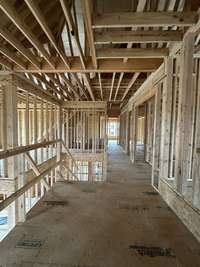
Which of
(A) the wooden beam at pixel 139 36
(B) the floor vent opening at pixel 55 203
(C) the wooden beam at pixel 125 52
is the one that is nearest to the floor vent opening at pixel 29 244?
(B) the floor vent opening at pixel 55 203

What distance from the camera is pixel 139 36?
2662 millimetres

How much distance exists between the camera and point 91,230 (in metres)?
2.37

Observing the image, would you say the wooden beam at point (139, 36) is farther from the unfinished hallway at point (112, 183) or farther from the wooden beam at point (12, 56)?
the wooden beam at point (12, 56)

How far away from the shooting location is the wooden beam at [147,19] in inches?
86.8

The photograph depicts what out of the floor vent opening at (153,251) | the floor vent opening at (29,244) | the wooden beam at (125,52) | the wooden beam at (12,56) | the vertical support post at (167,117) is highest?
the wooden beam at (125,52)

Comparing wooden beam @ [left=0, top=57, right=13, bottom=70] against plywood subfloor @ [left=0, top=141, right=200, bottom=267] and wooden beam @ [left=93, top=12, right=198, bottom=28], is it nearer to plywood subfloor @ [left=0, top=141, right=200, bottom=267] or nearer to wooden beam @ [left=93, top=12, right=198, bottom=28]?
wooden beam @ [left=93, top=12, right=198, bottom=28]

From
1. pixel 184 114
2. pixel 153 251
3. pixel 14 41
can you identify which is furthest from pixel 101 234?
pixel 14 41

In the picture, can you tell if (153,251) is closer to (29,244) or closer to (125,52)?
(29,244)

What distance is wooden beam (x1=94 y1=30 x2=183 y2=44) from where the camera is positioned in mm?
2635

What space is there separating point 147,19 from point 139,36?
1.44 ft

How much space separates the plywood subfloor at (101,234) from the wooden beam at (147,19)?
2.69 meters

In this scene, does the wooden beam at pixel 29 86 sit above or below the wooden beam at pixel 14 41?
below

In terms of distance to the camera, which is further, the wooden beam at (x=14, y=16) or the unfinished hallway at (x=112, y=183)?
the unfinished hallway at (x=112, y=183)

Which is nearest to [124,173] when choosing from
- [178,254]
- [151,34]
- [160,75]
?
[160,75]
